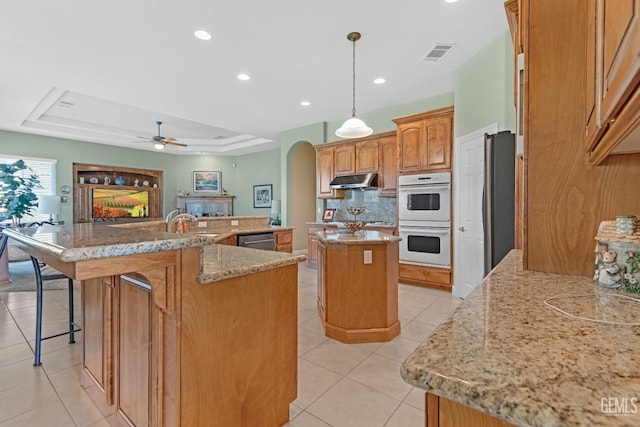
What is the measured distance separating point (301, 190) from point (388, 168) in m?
2.62

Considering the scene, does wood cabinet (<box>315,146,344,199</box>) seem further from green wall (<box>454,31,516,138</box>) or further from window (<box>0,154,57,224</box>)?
window (<box>0,154,57,224</box>)

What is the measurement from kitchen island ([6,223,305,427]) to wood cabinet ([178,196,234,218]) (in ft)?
25.8

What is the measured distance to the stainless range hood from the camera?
504cm

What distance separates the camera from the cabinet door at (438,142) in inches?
163

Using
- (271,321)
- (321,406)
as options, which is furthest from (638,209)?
(321,406)

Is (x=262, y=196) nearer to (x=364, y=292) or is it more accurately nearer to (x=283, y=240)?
(x=283, y=240)

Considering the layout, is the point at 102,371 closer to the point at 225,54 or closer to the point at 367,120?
the point at 225,54

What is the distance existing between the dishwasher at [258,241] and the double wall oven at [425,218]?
6.65 feet

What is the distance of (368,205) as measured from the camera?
5676 millimetres

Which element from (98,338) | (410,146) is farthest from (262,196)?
(98,338)

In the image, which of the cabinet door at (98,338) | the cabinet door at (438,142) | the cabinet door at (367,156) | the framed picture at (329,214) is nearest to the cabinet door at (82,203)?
the framed picture at (329,214)

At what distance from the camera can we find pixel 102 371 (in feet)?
5.37

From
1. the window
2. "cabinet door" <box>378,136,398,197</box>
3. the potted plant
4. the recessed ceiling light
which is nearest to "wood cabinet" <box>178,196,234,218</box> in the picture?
the window

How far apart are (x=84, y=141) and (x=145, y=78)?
511cm
